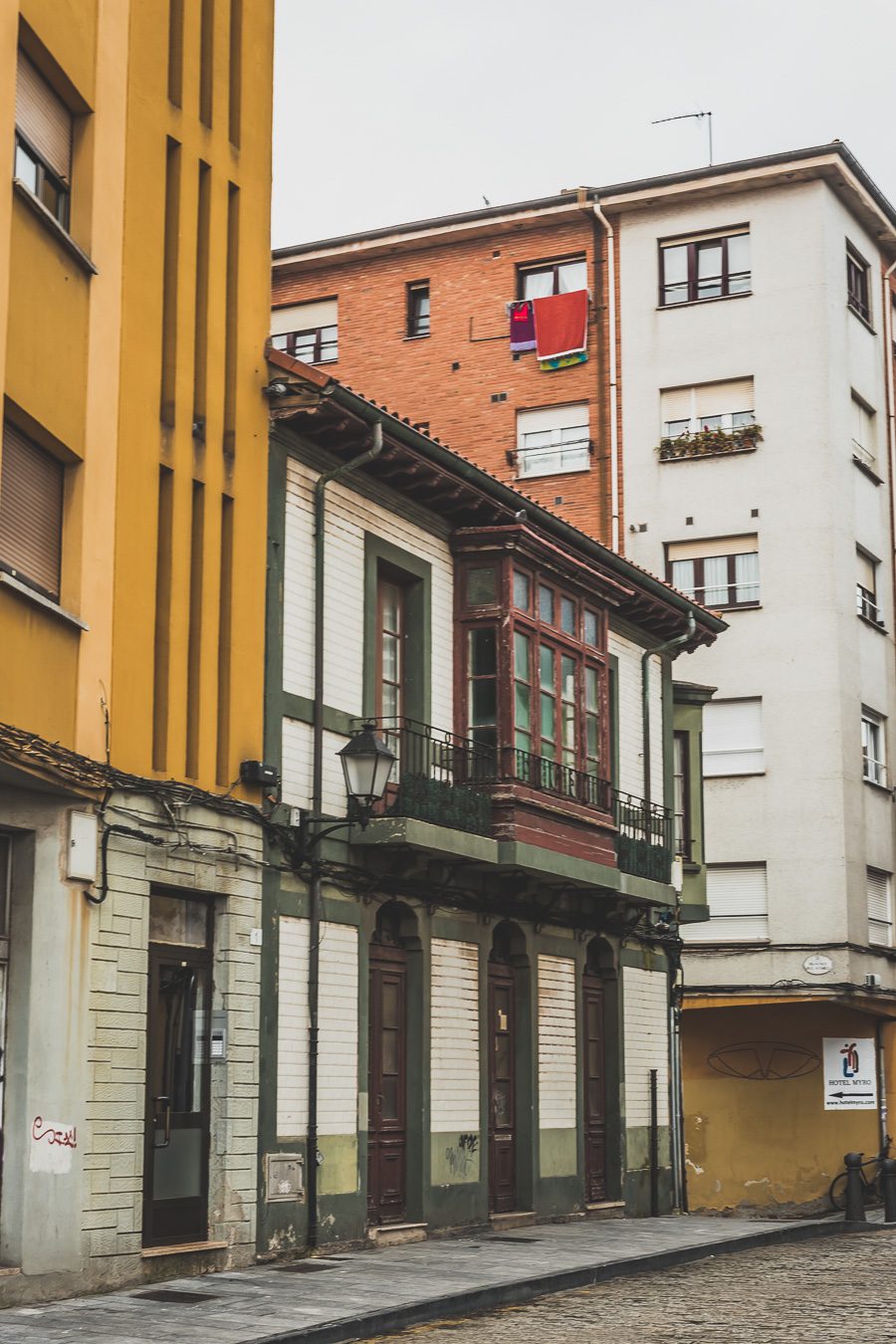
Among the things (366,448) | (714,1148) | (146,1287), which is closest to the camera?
(146,1287)

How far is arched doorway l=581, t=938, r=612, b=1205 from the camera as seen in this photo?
890 inches

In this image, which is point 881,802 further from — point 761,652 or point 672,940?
point 672,940

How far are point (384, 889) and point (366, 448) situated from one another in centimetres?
423

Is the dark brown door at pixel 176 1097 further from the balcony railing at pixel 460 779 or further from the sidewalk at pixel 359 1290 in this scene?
the balcony railing at pixel 460 779

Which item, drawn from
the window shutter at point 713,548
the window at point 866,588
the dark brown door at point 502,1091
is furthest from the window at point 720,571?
the dark brown door at point 502,1091

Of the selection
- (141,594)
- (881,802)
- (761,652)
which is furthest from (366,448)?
(881,802)

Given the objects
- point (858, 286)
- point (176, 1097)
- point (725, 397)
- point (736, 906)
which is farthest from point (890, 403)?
point (176, 1097)

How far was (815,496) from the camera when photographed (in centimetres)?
3159

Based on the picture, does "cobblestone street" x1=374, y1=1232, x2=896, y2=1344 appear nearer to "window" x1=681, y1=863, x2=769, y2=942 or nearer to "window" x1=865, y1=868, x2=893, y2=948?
"window" x1=681, y1=863, x2=769, y2=942

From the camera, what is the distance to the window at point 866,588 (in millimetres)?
32562

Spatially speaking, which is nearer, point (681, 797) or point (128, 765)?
point (128, 765)

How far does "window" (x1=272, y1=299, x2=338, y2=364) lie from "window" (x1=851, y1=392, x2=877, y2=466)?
381 inches

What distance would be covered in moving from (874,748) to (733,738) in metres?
3.09

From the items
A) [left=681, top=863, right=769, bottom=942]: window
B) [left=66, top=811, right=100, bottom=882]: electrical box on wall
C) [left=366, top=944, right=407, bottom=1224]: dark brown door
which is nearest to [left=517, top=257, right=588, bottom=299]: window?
[left=681, top=863, right=769, bottom=942]: window
